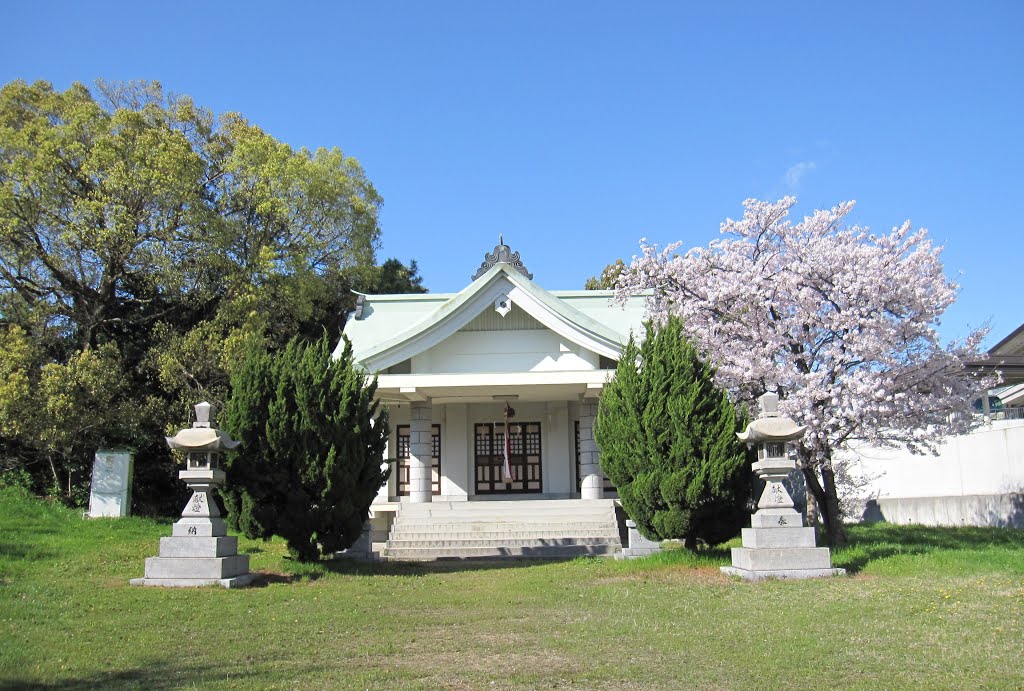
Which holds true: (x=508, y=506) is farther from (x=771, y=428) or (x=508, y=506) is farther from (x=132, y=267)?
(x=132, y=267)

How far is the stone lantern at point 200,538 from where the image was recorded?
1155 cm

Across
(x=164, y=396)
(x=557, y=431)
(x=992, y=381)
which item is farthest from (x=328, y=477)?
(x=992, y=381)

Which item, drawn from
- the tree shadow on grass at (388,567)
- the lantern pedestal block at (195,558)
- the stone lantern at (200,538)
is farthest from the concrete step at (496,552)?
the lantern pedestal block at (195,558)

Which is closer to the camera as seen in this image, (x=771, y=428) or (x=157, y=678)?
(x=157, y=678)

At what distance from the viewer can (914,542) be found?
51.7ft

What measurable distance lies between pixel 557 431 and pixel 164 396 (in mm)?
10466

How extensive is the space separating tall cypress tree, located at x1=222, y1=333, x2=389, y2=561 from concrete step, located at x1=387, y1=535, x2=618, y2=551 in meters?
3.89

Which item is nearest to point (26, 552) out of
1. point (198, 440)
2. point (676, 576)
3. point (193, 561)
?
point (193, 561)

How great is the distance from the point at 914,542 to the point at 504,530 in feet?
26.2

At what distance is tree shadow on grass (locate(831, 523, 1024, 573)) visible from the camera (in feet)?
43.0

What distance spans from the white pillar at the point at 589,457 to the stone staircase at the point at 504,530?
1.31ft

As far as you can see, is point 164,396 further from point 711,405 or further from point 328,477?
point 711,405

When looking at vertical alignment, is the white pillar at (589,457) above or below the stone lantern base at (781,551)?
above

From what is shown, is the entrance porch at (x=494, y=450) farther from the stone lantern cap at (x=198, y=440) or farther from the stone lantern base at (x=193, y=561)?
the stone lantern base at (x=193, y=561)
